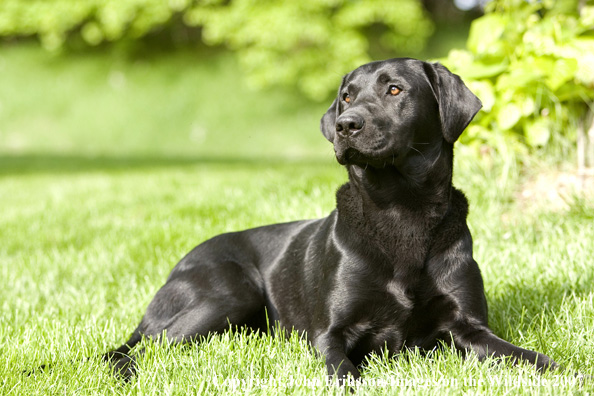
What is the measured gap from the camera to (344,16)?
1512 cm

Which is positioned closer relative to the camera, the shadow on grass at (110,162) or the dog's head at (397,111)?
the dog's head at (397,111)

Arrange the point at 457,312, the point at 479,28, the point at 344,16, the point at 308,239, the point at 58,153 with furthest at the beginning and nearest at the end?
A: the point at 58,153 < the point at 344,16 < the point at 479,28 < the point at 308,239 < the point at 457,312

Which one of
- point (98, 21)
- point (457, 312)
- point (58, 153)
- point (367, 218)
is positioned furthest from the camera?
point (98, 21)

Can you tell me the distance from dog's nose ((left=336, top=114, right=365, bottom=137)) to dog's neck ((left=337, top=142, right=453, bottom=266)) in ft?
0.85

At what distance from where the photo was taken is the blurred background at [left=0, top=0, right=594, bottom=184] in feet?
50.3

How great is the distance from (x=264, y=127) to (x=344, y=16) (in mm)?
3689

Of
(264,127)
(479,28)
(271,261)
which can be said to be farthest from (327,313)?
(264,127)

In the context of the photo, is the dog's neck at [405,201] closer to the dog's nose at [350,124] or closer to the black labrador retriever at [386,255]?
the black labrador retriever at [386,255]

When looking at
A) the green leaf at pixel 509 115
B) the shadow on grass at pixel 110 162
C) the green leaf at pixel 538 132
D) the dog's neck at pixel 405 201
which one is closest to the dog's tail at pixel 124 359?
the dog's neck at pixel 405 201

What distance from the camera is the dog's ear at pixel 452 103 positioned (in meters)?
2.69

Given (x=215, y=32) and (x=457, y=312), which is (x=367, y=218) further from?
(x=215, y=32)

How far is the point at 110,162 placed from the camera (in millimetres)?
14523

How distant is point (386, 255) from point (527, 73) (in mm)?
2473

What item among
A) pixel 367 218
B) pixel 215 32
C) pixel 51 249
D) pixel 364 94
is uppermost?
pixel 215 32
